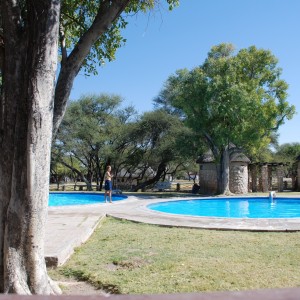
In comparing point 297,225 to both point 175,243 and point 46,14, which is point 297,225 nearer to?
point 175,243

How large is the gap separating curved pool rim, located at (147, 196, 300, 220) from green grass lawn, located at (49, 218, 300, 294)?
24.4 feet

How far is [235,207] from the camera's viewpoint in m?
19.0

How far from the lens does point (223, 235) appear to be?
27.9ft

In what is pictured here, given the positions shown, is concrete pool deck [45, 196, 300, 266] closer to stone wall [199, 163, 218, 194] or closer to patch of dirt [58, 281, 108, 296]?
patch of dirt [58, 281, 108, 296]

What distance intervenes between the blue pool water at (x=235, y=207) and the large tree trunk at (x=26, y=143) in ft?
39.3

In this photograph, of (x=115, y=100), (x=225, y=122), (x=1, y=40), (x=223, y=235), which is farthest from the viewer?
(x=115, y=100)

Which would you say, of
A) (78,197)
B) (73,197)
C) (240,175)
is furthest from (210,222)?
(73,197)

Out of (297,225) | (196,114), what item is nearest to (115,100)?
(196,114)

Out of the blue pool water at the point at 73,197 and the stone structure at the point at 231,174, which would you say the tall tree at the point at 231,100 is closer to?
the stone structure at the point at 231,174

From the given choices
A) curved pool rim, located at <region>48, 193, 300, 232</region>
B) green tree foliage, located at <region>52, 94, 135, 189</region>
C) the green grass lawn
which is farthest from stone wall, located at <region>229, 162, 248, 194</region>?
the green grass lawn

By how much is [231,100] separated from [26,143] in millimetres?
18630

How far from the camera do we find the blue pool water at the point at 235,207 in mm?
16250

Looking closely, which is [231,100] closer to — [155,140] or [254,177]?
[254,177]

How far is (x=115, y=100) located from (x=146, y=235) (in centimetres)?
2942
